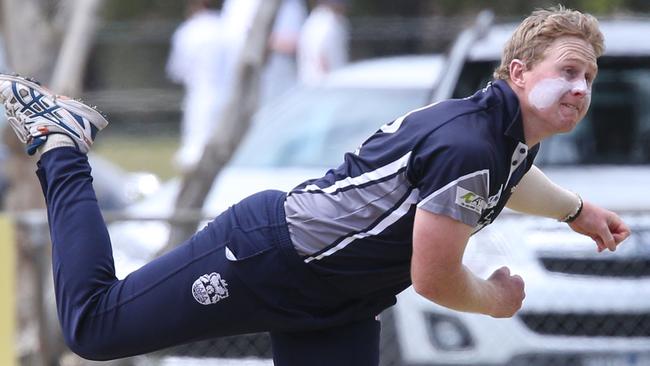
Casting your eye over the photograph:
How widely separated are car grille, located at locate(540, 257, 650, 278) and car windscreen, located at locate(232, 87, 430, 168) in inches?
59.8

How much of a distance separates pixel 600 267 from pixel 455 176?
2722mm

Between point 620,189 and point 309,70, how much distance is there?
6706mm

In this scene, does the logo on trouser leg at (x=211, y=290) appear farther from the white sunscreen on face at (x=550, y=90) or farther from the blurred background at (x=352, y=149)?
the blurred background at (x=352, y=149)

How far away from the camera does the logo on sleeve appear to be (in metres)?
3.49

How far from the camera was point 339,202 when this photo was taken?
12.4 feet

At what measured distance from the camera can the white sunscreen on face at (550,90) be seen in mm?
3621

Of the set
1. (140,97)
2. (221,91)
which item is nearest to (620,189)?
(221,91)

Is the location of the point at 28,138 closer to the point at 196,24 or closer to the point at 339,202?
the point at 339,202

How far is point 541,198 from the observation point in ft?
13.8

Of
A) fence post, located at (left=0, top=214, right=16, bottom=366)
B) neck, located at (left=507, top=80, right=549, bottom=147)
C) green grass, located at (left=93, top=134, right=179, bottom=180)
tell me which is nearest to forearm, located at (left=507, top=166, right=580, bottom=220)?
neck, located at (left=507, top=80, right=549, bottom=147)

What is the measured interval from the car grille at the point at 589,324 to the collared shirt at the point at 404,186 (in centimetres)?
227

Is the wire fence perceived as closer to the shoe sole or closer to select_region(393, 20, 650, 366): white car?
select_region(393, 20, 650, 366): white car

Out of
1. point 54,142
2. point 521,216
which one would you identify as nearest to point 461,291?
point 54,142

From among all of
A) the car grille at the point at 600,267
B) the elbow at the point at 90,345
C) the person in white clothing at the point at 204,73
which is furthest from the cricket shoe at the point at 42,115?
the person in white clothing at the point at 204,73
